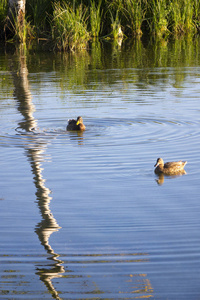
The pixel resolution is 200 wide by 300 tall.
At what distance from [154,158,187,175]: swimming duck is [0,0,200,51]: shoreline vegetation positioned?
57.1 feet

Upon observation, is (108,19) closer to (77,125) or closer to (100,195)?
(77,125)

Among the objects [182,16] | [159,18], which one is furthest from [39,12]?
[182,16]

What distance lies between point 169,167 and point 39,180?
1607mm

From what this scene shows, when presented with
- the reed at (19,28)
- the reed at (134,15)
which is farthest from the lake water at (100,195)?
the reed at (134,15)

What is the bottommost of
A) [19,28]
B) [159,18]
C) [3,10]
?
[19,28]

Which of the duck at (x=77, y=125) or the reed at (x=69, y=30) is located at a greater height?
the reed at (x=69, y=30)

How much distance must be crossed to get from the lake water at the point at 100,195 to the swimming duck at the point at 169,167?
95mm

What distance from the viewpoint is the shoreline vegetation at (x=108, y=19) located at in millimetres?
25719

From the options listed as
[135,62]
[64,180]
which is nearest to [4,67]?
[135,62]

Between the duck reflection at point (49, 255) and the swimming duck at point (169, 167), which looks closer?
the duck reflection at point (49, 255)

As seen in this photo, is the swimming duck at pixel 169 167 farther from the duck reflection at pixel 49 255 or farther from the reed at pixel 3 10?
the reed at pixel 3 10

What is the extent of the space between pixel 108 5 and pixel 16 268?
915 inches

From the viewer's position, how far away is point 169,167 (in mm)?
7332

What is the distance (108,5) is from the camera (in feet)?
88.1
